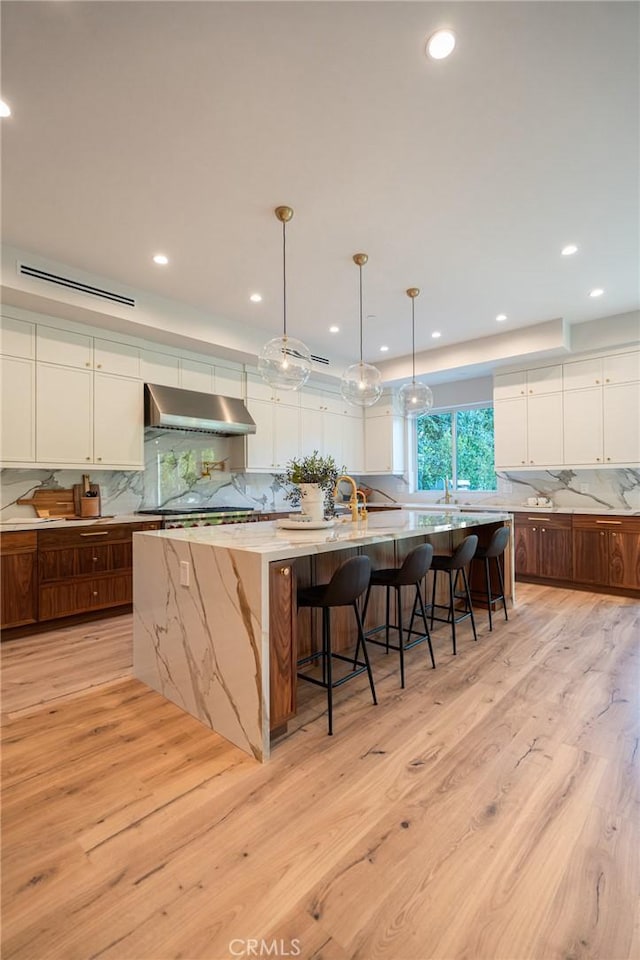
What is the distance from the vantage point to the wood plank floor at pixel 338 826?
4.07ft

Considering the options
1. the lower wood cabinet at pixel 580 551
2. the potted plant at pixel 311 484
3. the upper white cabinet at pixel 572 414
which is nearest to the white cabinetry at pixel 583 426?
the upper white cabinet at pixel 572 414

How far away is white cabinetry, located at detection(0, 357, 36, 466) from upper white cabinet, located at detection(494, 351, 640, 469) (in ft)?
17.5

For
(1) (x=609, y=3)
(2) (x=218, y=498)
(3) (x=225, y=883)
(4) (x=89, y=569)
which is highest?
(1) (x=609, y=3)

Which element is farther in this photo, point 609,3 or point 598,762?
point 598,762

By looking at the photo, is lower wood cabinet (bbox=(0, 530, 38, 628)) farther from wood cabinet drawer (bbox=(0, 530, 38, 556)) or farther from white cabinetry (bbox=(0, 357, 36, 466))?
white cabinetry (bbox=(0, 357, 36, 466))

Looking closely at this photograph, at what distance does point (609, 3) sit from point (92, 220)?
3.05m

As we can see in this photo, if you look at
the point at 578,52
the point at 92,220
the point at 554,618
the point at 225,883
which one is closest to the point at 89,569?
the point at 92,220

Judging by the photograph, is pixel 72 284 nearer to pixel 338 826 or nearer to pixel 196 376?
pixel 196 376

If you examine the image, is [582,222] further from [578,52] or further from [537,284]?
[578,52]

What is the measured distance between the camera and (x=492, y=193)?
2861 mm

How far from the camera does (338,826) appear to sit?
162cm

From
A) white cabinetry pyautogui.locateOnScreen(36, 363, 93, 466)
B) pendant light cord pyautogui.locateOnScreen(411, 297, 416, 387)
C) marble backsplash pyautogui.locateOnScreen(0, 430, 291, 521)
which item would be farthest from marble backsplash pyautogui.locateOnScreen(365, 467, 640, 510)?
white cabinetry pyautogui.locateOnScreen(36, 363, 93, 466)

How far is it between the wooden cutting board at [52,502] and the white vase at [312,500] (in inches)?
104

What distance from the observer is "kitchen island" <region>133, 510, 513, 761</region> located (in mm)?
2018
